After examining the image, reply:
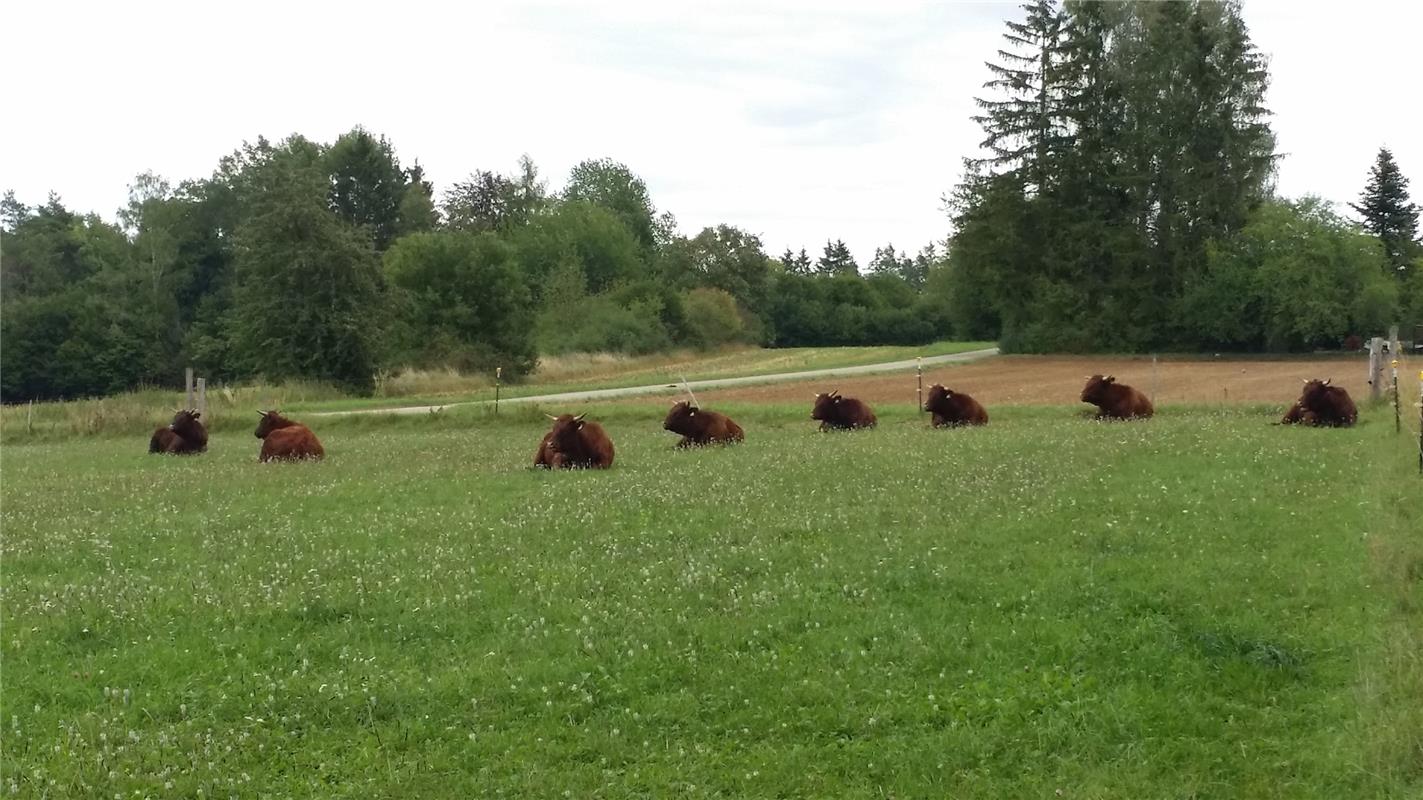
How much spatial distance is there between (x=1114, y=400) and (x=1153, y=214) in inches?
1886

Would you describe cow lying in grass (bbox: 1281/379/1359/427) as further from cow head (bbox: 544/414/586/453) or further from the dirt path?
the dirt path

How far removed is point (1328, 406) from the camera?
2356 cm

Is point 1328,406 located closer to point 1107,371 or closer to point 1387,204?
point 1107,371

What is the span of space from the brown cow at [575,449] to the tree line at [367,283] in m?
41.9

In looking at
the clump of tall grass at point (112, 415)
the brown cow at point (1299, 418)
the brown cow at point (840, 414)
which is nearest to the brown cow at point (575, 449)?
the brown cow at point (840, 414)

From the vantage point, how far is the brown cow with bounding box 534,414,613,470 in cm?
1975

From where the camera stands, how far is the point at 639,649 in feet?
26.8

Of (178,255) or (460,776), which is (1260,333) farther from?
(178,255)

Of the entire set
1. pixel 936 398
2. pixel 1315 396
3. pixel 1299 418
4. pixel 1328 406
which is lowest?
pixel 1299 418

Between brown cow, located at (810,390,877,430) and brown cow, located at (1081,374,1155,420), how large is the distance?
5.47 meters

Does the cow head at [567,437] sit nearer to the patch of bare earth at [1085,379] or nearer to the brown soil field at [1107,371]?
the brown soil field at [1107,371]

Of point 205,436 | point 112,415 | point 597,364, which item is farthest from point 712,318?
point 205,436

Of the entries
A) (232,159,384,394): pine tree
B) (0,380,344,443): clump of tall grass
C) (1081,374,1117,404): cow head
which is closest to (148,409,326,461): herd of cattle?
(0,380,344,443): clump of tall grass

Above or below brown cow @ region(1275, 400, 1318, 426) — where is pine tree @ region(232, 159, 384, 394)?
above
